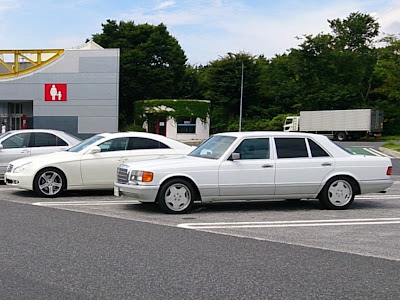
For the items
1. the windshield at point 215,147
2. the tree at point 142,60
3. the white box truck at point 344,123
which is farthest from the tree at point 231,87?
the windshield at point 215,147

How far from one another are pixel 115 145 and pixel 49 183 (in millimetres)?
1602

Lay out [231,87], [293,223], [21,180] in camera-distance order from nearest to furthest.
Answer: [293,223] < [21,180] < [231,87]

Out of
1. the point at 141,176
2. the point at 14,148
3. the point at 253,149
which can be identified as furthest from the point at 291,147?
the point at 14,148

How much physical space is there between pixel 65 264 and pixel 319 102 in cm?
5777

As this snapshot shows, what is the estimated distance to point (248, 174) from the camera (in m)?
10.3

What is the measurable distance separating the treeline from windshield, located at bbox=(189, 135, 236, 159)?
49.3 meters

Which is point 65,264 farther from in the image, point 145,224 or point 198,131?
point 198,131

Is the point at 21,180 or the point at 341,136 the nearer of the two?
the point at 21,180

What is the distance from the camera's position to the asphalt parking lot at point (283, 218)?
8008 mm

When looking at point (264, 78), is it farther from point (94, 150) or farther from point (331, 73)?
point (94, 150)

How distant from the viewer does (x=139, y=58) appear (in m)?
62.6

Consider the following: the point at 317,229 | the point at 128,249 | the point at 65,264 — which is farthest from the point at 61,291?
the point at 317,229

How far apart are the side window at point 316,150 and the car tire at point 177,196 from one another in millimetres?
2364

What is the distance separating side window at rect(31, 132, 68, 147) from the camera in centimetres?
1480
